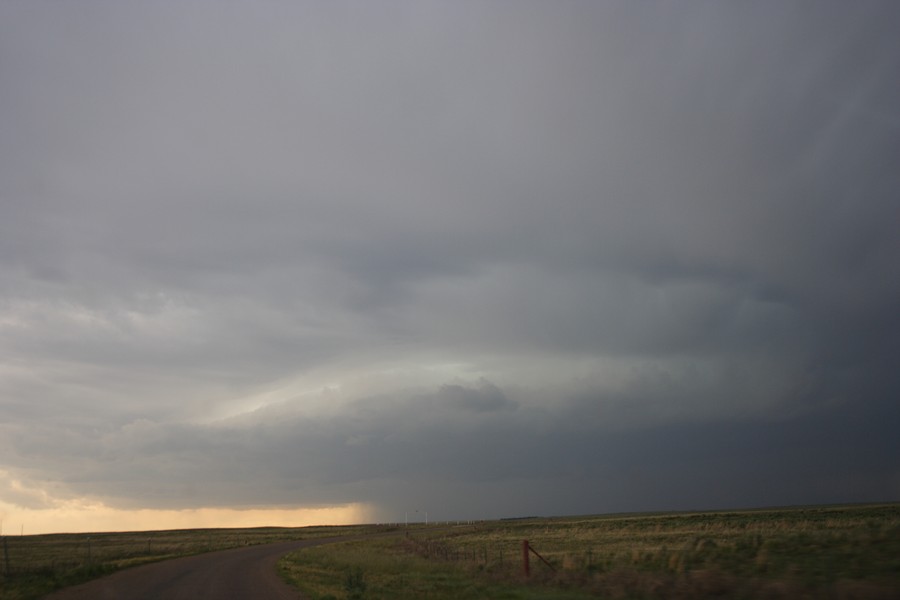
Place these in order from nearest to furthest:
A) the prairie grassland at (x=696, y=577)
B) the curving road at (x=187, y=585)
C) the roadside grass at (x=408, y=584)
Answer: the prairie grassland at (x=696, y=577)
the roadside grass at (x=408, y=584)
the curving road at (x=187, y=585)

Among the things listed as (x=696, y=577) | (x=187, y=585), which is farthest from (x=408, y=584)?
(x=696, y=577)

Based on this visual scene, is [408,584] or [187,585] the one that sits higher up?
[187,585]

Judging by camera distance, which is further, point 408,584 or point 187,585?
point 187,585

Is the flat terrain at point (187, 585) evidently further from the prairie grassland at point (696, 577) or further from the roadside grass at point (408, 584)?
the prairie grassland at point (696, 577)

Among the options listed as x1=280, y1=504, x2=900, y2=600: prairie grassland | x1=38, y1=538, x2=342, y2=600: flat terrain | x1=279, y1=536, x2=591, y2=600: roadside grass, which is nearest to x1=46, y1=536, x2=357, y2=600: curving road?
x1=38, y1=538, x2=342, y2=600: flat terrain

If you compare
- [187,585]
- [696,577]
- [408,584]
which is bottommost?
[408,584]

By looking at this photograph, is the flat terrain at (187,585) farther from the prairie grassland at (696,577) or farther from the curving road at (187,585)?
the prairie grassland at (696,577)

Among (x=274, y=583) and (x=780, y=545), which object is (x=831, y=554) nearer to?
(x=780, y=545)

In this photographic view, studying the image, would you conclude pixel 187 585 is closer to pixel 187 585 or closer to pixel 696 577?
pixel 187 585

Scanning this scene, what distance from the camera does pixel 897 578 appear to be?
1262 cm

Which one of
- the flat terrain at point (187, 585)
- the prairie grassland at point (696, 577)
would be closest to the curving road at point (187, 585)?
the flat terrain at point (187, 585)

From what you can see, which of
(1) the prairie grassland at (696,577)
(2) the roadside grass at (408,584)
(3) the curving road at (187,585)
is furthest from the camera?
(3) the curving road at (187,585)

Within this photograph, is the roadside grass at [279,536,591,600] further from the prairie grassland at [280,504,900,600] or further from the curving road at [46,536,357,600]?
the curving road at [46,536,357,600]

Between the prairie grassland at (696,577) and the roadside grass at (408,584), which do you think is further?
the roadside grass at (408,584)
